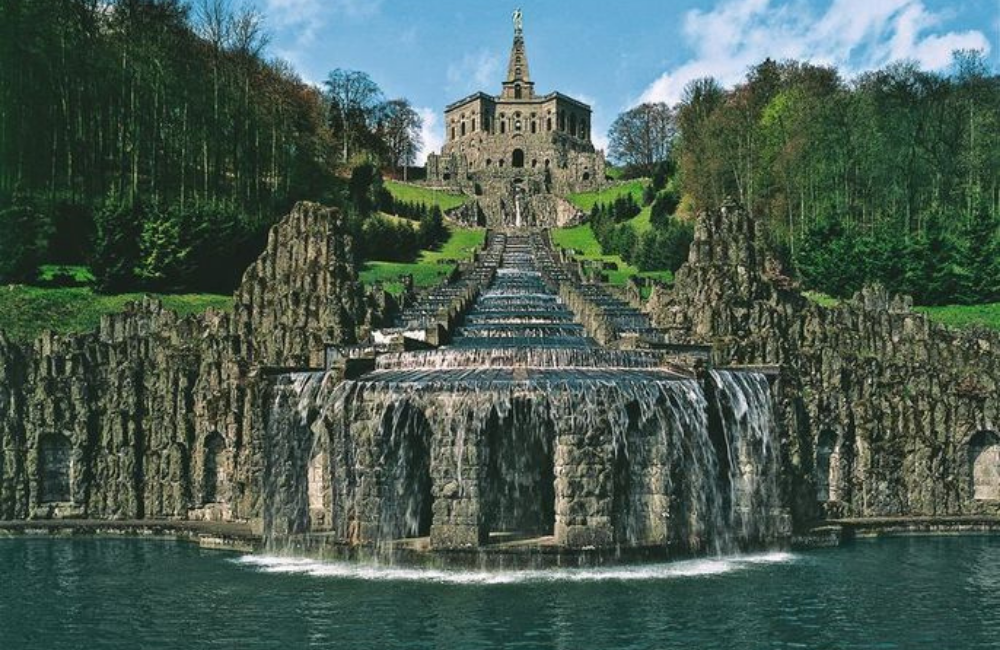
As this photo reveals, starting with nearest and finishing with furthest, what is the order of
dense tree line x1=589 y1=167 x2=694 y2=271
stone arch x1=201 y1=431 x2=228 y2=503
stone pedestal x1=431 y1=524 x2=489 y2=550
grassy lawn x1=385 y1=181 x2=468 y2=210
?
stone pedestal x1=431 y1=524 x2=489 y2=550, stone arch x1=201 y1=431 x2=228 y2=503, dense tree line x1=589 y1=167 x2=694 y2=271, grassy lawn x1=385 y1=181 x2=468 y2=210

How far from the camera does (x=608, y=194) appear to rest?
169500 millimetres

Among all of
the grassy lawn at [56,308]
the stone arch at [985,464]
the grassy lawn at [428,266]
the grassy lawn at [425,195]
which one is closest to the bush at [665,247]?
the grassy lawn at [428,266]

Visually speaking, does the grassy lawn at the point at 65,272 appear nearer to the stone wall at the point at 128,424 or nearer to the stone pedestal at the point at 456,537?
the stone wall at the point at 128,424

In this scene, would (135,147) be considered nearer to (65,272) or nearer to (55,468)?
(65,272)

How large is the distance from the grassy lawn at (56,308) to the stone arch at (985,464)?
36448mm

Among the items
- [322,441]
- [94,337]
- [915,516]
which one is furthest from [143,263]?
[915,516]

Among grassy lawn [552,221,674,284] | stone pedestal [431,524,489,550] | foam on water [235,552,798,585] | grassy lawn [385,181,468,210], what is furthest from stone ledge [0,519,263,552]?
grassy lawn [385,181,468,210]

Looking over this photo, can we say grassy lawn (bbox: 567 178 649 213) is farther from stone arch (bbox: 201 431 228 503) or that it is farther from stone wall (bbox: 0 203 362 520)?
stone arch (bbox: 201 431 228 503)

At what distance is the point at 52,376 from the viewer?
44.4 m

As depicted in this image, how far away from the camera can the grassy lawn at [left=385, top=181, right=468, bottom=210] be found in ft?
529

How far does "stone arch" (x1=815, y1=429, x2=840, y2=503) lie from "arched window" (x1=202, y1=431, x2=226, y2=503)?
22335 mm

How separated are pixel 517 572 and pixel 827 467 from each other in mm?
17388

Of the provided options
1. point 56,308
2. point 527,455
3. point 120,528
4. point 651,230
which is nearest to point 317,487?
point 120,528

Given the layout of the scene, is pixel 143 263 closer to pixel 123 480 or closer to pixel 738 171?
pixel 123 480
